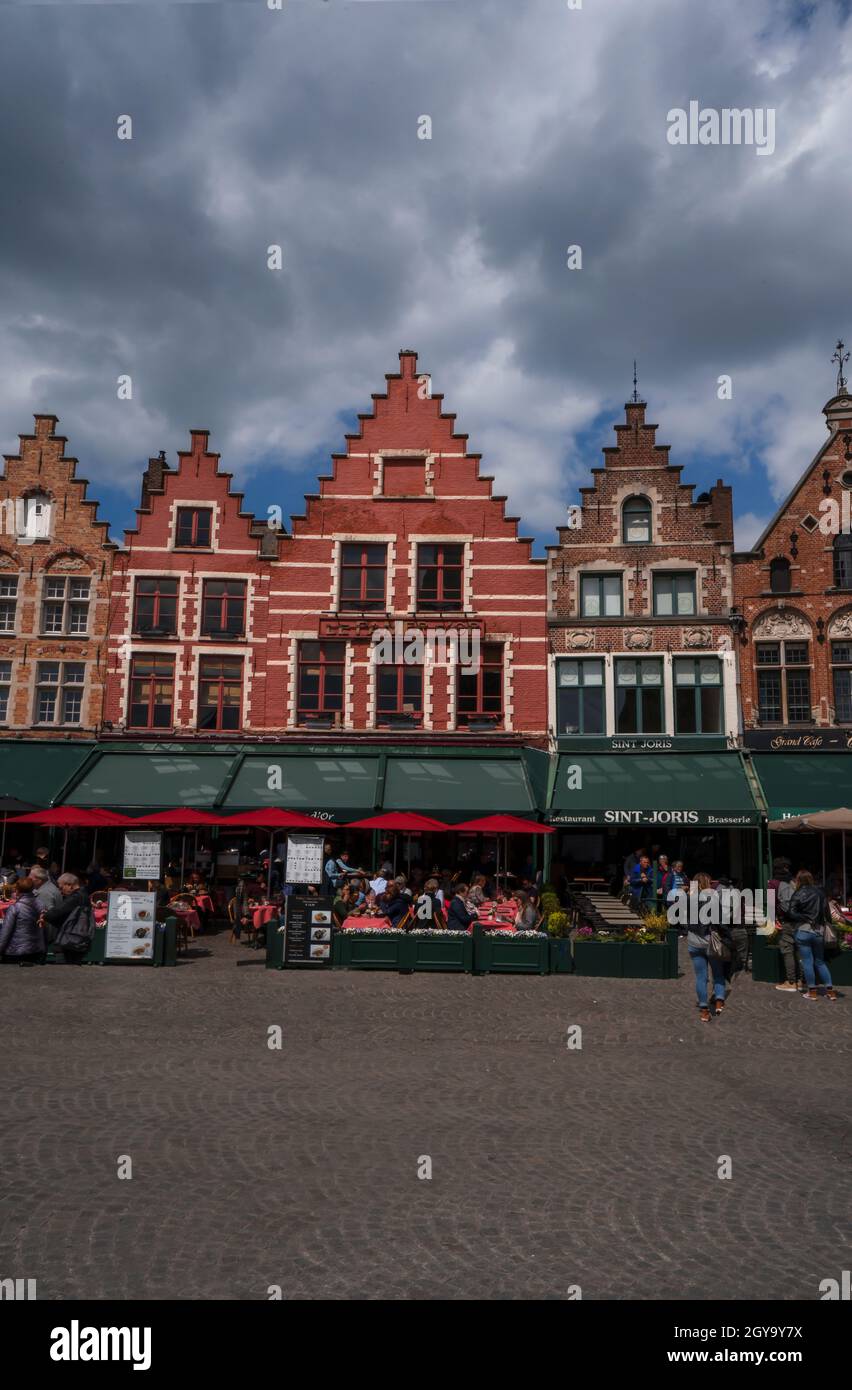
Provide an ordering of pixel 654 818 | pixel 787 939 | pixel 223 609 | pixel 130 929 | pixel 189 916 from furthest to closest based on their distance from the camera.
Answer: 1. pixel 223 609
2. pixel 654 818
3. pixel 189 916
4. pixel 130 929
5. pixel 787 939

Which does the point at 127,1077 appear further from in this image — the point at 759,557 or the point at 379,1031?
the point at 759,557

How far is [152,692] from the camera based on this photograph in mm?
26703

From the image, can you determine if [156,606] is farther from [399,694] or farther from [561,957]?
[561,957]

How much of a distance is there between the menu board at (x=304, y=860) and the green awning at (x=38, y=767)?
326 inches

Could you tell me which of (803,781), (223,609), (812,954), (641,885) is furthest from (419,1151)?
(223,609)

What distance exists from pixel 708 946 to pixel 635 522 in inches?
666

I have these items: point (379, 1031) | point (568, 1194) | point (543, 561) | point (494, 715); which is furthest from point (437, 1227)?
point (543, 561)

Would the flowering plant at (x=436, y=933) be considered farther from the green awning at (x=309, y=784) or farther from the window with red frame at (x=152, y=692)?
the window with red frame at (x=152, y=692)

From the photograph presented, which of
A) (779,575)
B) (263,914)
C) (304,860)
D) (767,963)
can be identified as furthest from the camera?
(779,575)

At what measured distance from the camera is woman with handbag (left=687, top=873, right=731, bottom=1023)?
12164mm

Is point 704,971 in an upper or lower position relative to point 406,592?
lower

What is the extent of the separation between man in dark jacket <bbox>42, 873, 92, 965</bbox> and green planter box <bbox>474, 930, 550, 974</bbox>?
649 cm

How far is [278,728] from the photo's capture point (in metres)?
26.4
